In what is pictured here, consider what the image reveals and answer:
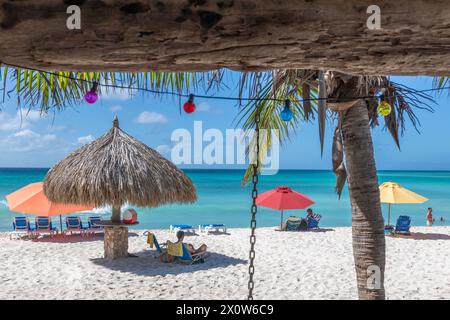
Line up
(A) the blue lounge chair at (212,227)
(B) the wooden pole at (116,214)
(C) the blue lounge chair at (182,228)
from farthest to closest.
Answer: (A) the blue lounge chair at (212,227) → (C) the blue lounge chair at (182,228) → (B) the wooden pole at (116,214)

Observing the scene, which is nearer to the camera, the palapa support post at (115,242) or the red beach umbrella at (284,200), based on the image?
the palapa support post at (115,242)

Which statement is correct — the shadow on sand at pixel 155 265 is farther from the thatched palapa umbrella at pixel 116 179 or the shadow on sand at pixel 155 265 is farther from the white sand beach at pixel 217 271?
the thatched palapa umbrella at pixel 116 179

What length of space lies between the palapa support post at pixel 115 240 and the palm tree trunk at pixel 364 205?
5125mm

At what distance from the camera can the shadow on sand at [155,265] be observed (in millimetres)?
6848

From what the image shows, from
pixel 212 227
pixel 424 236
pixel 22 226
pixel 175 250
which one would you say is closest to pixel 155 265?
pixel 175 250

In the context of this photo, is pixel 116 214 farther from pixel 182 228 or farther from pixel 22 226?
pixel 22 226

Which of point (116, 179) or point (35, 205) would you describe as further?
point (35, 205)

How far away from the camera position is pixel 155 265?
7.25 meters

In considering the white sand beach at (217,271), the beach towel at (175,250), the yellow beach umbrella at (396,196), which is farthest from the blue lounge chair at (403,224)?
the beach towel at (175,250)

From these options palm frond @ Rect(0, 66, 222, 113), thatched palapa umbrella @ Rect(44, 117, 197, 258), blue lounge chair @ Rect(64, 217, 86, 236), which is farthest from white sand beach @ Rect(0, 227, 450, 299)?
palm frond @ Rect(0, 66, 222, 113)

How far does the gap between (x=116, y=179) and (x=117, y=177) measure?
0.13 ft

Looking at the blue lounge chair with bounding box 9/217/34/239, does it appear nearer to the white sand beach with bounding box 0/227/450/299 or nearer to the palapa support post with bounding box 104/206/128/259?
the white sand beach with bounding box 0/227/450/299

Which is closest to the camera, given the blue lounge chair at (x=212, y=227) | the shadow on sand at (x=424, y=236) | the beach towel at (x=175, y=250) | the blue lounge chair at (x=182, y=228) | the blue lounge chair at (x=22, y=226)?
the beach towel at (x=175, y=250)

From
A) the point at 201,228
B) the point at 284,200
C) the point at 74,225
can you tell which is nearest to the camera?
the point at 74,225
